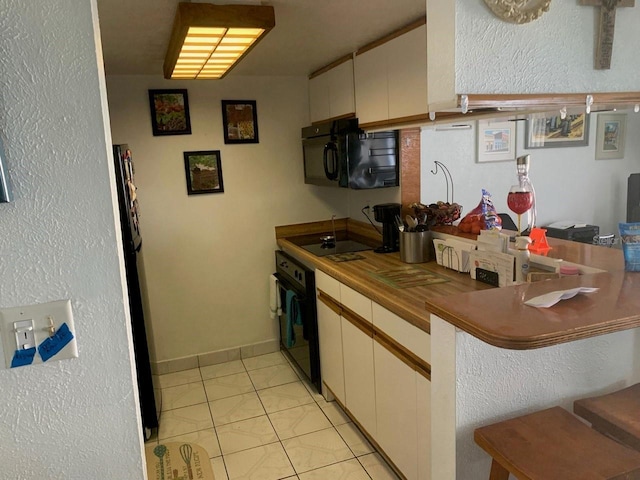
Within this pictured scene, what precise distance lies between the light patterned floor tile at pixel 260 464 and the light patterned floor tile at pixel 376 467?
37 cm

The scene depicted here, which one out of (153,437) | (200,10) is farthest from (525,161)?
(153,437)

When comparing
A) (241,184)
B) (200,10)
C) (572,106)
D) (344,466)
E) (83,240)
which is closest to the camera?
(83,240)

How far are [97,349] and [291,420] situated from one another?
2070mm

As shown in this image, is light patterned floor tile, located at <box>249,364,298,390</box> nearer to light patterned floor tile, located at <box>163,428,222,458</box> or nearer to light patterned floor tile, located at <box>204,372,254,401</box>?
light patterned floor tile, located at <box>204,372,254,401</box>

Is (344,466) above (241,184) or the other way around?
the other way around

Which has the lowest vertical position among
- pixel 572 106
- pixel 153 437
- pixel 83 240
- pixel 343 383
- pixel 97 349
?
pixel 153 437

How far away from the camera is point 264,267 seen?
3.78 m

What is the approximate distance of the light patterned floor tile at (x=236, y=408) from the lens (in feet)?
9.83

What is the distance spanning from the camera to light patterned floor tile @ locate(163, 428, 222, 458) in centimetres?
269

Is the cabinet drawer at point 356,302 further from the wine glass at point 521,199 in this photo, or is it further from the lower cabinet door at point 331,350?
the wine glass at point 521,199

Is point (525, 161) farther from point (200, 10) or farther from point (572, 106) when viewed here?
point (200, 10)

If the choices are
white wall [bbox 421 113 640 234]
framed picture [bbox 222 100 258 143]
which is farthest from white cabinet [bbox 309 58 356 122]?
white wall [bbox 421 113 640 234]

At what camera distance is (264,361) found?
Result: 12.4 feet

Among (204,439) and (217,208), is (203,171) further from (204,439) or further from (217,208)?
(204,439)
